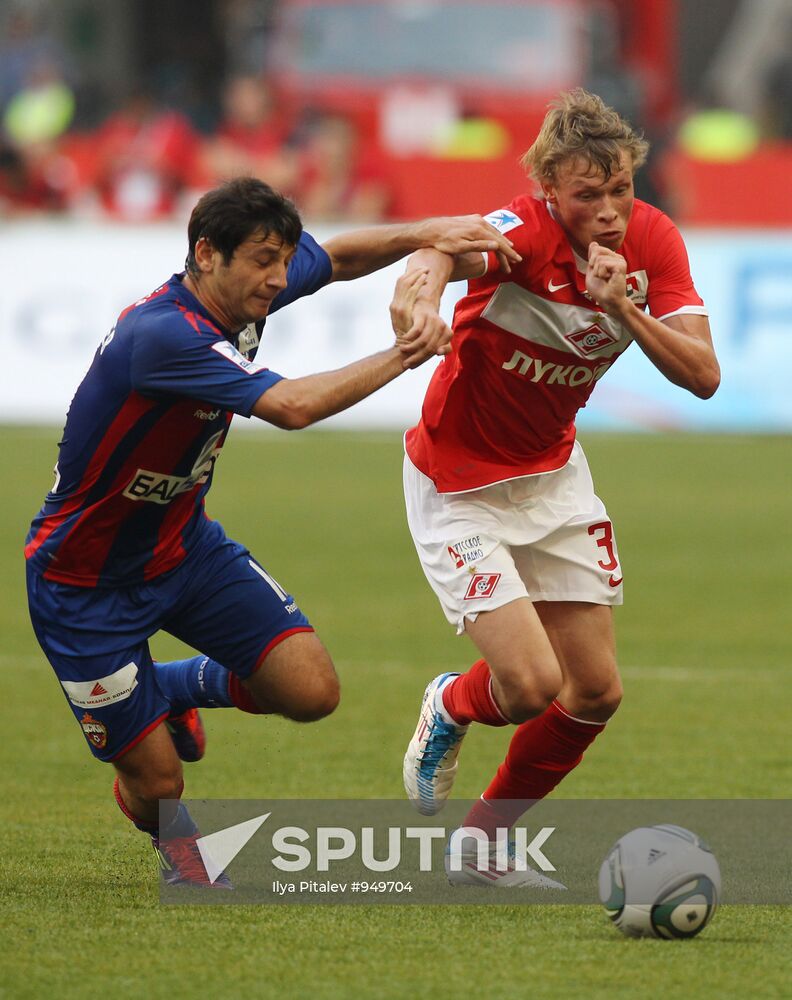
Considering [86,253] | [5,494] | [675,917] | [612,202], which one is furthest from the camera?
[86,253]

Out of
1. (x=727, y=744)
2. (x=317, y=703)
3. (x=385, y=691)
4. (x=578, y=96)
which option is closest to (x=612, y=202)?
(x=578, y=96)

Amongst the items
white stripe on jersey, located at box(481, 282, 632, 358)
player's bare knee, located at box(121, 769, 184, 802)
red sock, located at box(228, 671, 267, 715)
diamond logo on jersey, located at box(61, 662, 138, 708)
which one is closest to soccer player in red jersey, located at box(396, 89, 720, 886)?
white stripe on jersey, located at box(481, 282, 632, 358)

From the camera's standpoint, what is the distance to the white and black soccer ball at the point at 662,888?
479cm

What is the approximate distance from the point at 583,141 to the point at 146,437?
1.48 metres

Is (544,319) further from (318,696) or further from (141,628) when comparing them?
(141,628)

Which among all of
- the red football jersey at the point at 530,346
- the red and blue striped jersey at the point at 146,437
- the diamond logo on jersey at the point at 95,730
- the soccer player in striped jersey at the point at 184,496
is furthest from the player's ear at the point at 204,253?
the diamond logo on jersey at the point at 95,730

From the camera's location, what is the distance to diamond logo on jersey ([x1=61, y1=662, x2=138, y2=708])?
17.8ft

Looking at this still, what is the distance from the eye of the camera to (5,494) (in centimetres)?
1367

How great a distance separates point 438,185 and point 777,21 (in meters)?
10.2

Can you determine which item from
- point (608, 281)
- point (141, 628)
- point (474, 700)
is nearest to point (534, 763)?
point (474, 700)

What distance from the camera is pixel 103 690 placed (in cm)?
544

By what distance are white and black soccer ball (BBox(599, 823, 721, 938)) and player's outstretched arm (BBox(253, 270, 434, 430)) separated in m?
1.38

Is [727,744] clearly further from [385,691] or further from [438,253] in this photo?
[438,253]

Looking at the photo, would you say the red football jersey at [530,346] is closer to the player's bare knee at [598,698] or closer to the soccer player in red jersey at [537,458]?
the soccer player in red jersey at [537,458]
